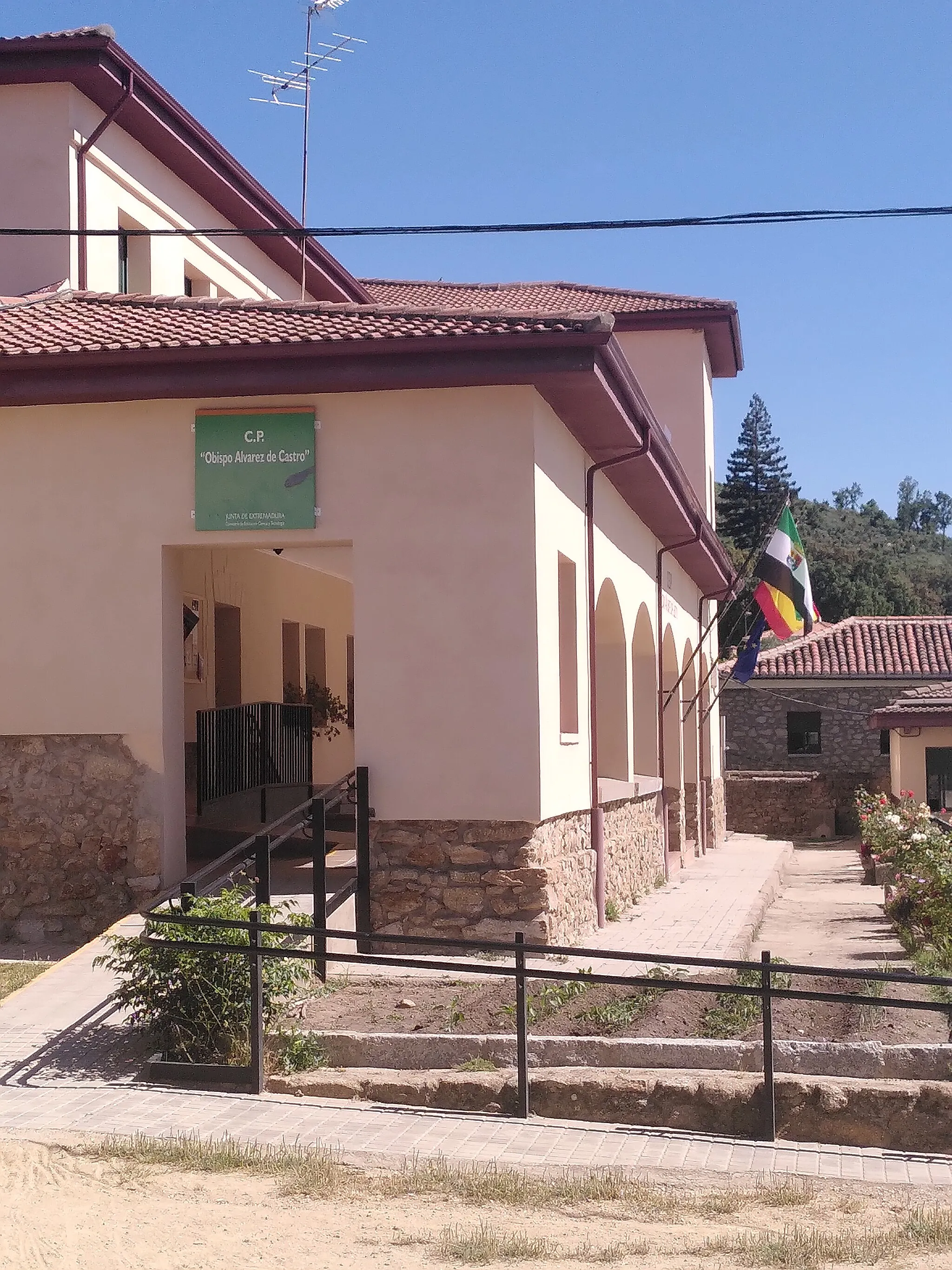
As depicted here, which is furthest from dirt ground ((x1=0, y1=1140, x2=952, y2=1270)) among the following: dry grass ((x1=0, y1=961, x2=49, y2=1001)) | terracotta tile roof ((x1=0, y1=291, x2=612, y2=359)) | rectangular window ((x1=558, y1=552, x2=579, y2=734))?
rectangular window ((x1=558, y1=552, x2=579, y2=734))

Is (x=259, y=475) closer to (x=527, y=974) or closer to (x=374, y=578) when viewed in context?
(x=374, y=578)

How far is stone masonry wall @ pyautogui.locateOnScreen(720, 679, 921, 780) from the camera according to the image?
40844 mm

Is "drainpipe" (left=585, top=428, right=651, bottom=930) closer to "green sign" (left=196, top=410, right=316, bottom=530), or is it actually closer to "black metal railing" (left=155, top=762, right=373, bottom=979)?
"black metal railing" (left=155, top=762, right=373, bottom=979)

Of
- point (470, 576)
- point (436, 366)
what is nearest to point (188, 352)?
point (436, 366)

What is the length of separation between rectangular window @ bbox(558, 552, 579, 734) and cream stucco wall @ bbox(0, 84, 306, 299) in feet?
20.6

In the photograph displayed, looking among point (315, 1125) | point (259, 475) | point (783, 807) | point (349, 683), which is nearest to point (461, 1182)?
point (315, 1125)

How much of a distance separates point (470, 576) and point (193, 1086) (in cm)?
462

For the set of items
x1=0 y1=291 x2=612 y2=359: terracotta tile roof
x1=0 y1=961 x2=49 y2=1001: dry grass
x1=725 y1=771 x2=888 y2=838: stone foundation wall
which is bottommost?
x1=725 y1=771 x2=888 y2=838: stone foundation wall

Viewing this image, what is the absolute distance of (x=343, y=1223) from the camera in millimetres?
5453

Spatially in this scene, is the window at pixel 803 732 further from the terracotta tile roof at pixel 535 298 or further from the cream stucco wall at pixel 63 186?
the cream stucco wall at pixel 63 186

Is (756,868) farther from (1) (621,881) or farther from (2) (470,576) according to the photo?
(2) (470,576)

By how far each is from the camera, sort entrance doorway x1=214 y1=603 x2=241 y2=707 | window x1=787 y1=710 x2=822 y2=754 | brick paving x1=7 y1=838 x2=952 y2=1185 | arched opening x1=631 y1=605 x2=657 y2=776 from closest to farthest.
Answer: brick paving x1=7 y1=838 x2=952 y2=1185, entrance doorway x1=214 y1=603 x2=241 y2=707, arched opening x1=631 y1=605 x2=657 y2=776, window x1=787 y1=710 x2=822 y2=754

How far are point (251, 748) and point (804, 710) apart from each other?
27467 mm

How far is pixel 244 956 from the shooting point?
7.66 m
